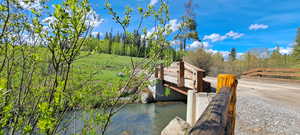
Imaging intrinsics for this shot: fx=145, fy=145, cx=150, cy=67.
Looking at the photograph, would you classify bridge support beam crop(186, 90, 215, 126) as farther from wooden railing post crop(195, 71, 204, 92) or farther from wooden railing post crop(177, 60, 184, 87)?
wooden railing post crop(177, 60, 184, 87)

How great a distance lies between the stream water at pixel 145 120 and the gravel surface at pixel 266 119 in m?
3.19

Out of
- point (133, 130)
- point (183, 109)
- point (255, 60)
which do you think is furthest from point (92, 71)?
point (255, 60)

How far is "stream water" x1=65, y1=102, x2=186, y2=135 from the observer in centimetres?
546

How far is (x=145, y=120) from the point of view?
22.2ft

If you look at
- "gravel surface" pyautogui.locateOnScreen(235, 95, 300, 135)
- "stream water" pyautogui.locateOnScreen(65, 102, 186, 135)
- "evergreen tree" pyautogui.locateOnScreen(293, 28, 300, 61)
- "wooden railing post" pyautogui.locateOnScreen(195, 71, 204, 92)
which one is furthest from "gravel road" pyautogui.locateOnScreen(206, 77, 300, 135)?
"evergreen tree" pyautogui.locateOnScreen(293, 28, 300, 61)

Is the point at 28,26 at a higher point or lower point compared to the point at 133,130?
higher

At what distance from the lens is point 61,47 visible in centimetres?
Answer: 126

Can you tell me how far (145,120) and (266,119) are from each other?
4728 millimetres

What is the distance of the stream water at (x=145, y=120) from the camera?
546 cm

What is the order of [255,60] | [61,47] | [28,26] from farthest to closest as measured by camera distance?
[255,60] < [28,26] < [61,47]

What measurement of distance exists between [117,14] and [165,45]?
68cm

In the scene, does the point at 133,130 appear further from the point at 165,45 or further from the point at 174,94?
the point at 174,94

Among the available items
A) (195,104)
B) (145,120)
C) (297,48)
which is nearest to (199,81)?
(195,104)

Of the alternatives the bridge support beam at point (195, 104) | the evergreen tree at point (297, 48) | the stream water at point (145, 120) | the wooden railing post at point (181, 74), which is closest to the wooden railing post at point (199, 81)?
the bridge support beam at point (195, 104)
